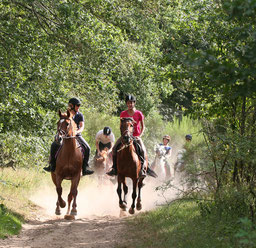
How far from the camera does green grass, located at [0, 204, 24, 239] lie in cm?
1023

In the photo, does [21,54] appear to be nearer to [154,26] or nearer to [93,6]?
[93,6]

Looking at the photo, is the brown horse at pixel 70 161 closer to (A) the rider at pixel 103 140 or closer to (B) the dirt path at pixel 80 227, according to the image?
(B) the dirt path at pixel 80 227

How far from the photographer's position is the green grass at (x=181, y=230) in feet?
27.0

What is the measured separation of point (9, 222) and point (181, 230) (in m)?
3.88

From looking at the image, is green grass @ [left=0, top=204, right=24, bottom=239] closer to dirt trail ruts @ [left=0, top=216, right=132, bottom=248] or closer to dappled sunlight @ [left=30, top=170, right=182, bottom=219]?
dirt trail ruts @ [left=0, top=216, right=132, bottom=248]

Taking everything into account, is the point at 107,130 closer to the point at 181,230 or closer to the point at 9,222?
the point at 9,222

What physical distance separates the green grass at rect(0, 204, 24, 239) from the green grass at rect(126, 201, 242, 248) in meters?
2.46

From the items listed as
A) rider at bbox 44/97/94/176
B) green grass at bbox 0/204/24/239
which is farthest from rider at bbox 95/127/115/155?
green grass at bbox 0/204/24/239

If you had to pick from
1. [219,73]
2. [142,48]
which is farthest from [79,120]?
[142,48]

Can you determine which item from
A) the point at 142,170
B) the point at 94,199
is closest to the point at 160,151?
the point at 94,199

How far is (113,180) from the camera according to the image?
18.2 metres

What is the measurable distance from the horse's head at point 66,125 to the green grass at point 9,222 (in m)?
2.20

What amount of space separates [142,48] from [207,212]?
1321 cm

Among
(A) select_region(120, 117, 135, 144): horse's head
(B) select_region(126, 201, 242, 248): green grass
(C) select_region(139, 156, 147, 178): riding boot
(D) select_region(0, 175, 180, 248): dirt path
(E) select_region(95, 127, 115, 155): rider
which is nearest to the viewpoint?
(B) select_region(126, 201, 242, 248): green grass
